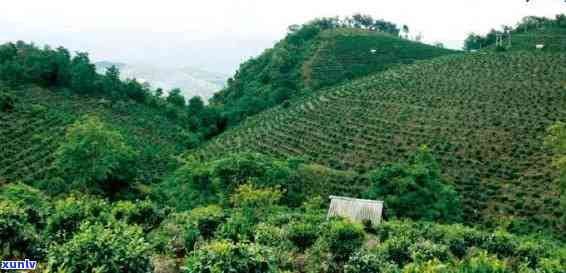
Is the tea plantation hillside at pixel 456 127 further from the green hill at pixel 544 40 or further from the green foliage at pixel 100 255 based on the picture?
the green foliage at pixel 100 255

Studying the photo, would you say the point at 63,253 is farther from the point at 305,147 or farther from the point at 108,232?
the point at 305,147

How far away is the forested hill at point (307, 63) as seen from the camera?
3263 inches

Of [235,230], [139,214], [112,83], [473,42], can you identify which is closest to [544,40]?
[473,42]

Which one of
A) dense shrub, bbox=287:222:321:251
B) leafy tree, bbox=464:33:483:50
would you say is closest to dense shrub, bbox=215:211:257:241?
dense shrub, bbox=287:222:321:251

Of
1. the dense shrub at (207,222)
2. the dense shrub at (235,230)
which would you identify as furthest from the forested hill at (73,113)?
the dense shrub at (235,230)

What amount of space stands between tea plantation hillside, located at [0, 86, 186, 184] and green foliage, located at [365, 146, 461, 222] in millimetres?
25055

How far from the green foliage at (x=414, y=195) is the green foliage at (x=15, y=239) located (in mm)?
21950

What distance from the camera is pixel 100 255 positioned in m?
11.3

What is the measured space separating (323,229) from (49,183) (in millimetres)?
26912

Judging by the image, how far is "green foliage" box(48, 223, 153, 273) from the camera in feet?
36.6

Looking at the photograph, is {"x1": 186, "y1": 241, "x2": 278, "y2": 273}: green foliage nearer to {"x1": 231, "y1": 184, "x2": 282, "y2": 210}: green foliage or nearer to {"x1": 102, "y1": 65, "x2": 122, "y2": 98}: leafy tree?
{"x1": 231, "y1": 184, "x2": 282, "y2": 210}: green foliage

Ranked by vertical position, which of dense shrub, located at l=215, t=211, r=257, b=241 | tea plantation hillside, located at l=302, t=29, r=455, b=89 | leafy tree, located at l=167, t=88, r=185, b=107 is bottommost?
dense shrub, located at l=215, t=211, r=257, b=241

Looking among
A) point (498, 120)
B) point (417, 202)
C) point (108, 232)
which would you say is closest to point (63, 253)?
point (108, 232)

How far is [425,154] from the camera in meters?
36.8
